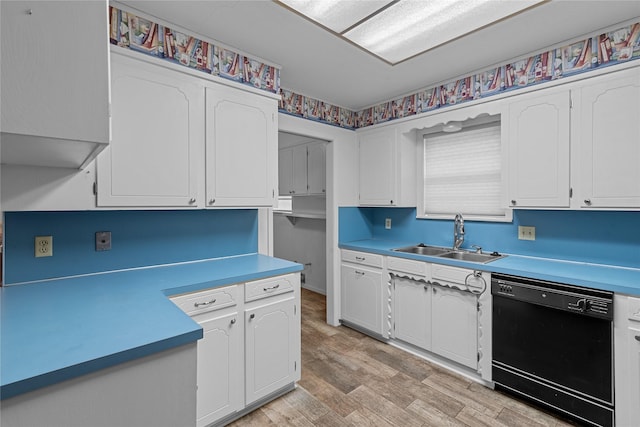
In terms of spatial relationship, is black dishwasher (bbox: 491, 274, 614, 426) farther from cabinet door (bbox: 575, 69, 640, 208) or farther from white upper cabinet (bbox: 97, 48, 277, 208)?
white upper cabinet (bbox: 97, 48, 277, 208)

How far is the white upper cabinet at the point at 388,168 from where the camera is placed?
3.23m

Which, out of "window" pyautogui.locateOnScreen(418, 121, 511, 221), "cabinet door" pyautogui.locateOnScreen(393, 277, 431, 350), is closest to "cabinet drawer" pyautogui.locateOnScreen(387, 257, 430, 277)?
"cabinet door" pyautogui.locateOnScreen(393, 277, 431, 350)

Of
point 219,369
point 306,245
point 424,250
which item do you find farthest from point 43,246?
point 306,245

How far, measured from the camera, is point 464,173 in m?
3.03

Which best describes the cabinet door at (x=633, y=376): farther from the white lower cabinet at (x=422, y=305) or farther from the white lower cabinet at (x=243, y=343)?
the white lower cabinet at (x=243, y=343)

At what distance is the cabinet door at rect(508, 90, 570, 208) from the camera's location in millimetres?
2158

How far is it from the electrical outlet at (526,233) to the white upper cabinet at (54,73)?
288 cm

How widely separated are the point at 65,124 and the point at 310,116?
256 centimetres

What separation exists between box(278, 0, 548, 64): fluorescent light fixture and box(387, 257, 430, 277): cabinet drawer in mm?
1703

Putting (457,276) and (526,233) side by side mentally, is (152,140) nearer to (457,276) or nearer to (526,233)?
(457,276)

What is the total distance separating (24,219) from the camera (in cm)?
167

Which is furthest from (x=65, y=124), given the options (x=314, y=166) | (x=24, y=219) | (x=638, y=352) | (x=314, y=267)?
(x=314, y=267)

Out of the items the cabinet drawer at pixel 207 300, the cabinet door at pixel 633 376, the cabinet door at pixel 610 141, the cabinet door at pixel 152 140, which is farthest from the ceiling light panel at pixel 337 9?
the cabinet door at pixel 633 376

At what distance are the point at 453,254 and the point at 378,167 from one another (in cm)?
119
